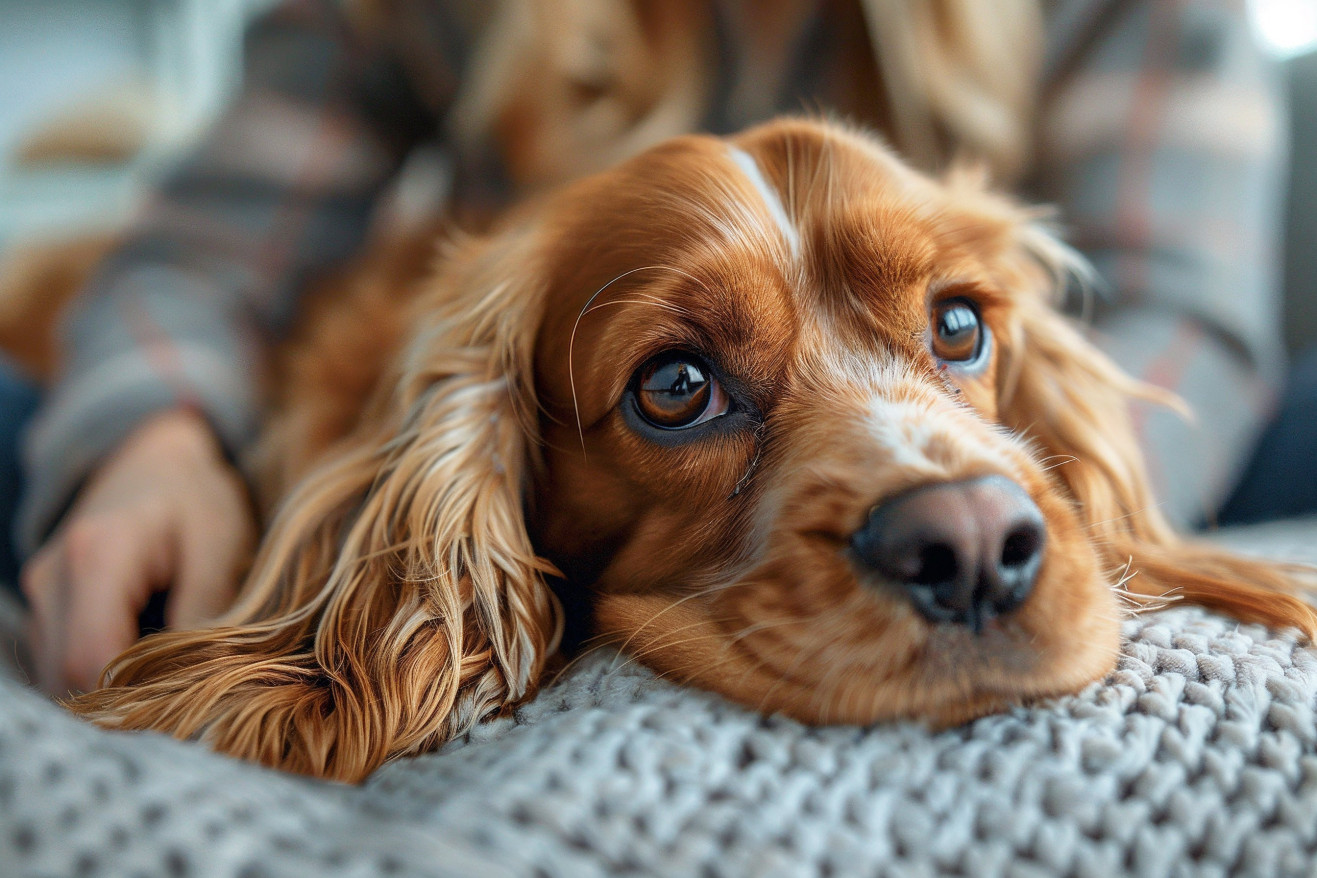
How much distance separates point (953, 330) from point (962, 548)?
546 millimetres

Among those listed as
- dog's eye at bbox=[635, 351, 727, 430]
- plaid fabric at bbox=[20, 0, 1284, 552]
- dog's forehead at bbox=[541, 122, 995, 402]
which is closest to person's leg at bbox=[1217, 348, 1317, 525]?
plaid fabric at bbox=[20, 0, 1284, 552]

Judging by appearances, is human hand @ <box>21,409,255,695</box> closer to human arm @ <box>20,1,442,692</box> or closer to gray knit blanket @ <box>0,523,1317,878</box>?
human arm @ <box>20,1,442,692</box>

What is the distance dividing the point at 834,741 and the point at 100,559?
1.05m

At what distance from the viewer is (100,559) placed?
1.18m

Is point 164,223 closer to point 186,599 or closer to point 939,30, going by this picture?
point 186,599

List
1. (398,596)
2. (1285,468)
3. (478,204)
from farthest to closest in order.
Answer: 1. (478,204)
2. (1285,468)
3. (398,596)

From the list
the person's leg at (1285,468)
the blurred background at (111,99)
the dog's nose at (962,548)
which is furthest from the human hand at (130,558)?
the person's leg at (1285,468)

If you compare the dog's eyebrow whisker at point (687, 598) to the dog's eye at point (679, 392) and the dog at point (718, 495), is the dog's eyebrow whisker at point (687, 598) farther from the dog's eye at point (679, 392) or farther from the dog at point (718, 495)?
the dog's eye at point (679, 392)

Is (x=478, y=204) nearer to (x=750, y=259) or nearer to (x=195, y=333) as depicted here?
(x=195, y=333)

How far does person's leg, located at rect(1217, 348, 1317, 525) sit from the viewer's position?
5.61 feet

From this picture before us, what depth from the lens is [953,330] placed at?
1.23m

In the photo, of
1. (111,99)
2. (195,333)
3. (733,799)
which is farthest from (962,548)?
(111,99)

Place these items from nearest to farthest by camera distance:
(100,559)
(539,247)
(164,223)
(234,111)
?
(100,559)
(539,247)
(164,223)
(234,111)

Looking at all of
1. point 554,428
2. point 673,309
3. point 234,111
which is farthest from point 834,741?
point 234,111
